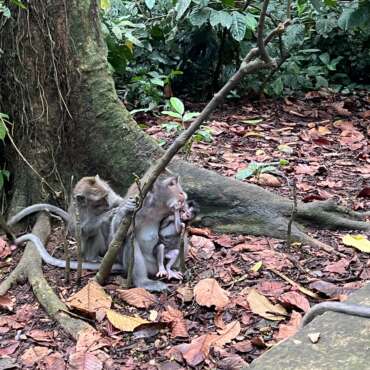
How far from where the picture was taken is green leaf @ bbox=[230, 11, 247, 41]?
22.8 feet

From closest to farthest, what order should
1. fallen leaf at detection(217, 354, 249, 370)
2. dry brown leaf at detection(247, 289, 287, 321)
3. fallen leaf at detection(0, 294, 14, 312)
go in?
fallen leaf at detection(217, 354, 249, 370)
dry brown leaf at detection(247, 289, 287, 321)
fallen leaf at detection(0, 294, 14, 312)

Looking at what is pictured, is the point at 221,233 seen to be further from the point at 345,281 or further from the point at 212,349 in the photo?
the point at 212,349

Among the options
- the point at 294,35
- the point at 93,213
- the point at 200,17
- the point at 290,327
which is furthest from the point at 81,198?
the point at 294,35

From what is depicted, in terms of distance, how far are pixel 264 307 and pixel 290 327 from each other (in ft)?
0.78

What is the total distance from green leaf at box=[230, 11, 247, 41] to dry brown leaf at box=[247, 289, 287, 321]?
3718 millimetres

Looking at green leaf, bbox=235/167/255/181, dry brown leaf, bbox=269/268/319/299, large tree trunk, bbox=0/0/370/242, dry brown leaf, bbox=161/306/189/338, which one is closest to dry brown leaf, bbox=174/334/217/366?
dry brown leaf, bbox=161/306/189/338

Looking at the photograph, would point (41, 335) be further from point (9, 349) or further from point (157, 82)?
point (157, 82)

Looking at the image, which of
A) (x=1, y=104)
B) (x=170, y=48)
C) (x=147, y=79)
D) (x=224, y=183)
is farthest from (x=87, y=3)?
(x=170, y=48)

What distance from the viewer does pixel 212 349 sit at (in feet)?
11.1

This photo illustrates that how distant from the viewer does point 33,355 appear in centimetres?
354

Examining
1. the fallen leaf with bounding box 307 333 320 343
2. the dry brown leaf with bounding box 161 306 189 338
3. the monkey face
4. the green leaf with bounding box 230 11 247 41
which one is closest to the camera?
the fallen leaf with bounding box 307 333 320 343

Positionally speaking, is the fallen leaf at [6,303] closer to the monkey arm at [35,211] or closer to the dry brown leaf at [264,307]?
the monkey arm at [35,211]

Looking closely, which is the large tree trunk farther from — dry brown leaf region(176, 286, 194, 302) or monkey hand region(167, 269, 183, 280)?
dry brown leaf region(176, 286, 194, 302)

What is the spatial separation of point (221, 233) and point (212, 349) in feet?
4.99
